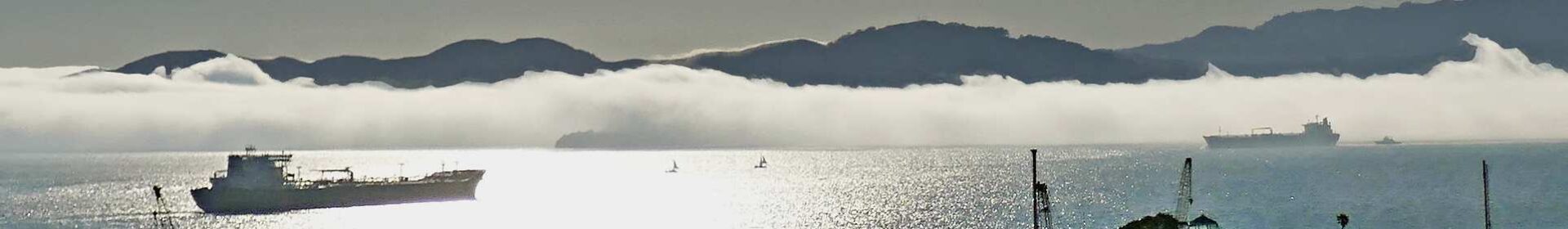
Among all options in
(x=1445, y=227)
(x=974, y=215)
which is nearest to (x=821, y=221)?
(x=974, y=215)

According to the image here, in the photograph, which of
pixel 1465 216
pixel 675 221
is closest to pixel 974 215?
pixel 675 221

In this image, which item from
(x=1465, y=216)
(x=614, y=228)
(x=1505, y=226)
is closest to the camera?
(x=1505, y=226)

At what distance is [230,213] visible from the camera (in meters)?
196

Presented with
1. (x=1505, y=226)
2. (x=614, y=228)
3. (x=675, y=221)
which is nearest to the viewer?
(x=1505, y=226)

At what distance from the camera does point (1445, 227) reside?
160 metres

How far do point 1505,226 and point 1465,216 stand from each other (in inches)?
525

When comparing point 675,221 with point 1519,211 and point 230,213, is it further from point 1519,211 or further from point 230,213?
point 1519,211

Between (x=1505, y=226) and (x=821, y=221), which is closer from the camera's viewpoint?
(x=1505, y=226)

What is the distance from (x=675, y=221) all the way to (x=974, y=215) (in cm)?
3411

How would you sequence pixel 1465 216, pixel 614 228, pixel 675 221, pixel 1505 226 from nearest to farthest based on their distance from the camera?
1. pixel 1505 226
2. pixel 1465 216
3. pixel 614 228
4. pixel 675 221

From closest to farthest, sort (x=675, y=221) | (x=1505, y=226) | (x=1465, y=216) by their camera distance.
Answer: (x=1505, y=226) < (x=1465, y=216) < (x=675, y=221)

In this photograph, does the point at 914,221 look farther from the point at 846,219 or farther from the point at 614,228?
the point at 614,228

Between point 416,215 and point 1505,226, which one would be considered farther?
point 416,215

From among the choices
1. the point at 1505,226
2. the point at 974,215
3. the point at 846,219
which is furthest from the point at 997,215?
the point at 1505,226
